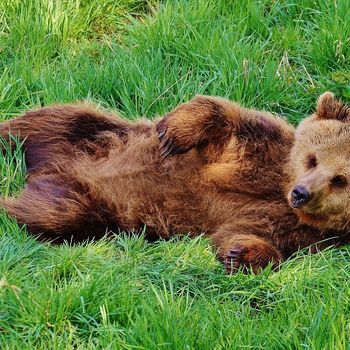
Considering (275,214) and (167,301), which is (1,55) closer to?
(275,214)

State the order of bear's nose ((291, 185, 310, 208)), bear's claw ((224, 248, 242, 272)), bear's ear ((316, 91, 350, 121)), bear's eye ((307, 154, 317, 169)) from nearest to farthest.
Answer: bear's claw ((224, 248, 242, 272))
bear's nose ((291, 185, 310, 208))
bear's eye ((307, 154, 317, 169))
bear's ear ((316, 91, 350, 121))

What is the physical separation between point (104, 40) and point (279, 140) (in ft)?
7.33

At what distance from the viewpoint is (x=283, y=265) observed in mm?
5461

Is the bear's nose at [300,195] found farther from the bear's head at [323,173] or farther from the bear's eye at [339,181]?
the bear's eye at [339,181]

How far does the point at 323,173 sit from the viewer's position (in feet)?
18.8

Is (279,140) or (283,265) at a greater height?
(279,140)

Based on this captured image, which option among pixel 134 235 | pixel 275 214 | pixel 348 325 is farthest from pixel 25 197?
pixel 348 325

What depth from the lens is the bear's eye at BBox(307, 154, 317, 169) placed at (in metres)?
5.90

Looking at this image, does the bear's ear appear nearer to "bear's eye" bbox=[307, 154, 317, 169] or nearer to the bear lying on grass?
the bear lying on grass

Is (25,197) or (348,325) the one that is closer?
(348,325)

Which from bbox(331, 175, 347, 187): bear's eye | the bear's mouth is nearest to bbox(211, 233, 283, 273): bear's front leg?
the bear's mouth

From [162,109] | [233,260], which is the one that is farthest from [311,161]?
[162,109]

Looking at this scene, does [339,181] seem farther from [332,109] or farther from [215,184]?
[215,184]

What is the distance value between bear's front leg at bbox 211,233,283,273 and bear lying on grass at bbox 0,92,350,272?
0.01 meters
